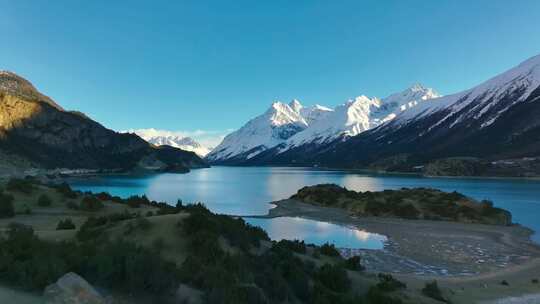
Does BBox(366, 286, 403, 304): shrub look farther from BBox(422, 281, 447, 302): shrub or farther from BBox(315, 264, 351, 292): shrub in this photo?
BBox(422, 281, 447, 302): shrub

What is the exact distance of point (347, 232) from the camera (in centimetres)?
4478

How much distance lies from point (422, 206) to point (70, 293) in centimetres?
5439

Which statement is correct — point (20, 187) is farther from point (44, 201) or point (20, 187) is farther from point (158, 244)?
point (158, 244)

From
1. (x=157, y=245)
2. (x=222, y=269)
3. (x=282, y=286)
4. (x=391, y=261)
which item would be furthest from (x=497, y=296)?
(x=157, y=245)

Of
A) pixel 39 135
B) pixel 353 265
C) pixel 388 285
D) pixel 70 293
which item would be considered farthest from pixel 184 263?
pixel 39 135

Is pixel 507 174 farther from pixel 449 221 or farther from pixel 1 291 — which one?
pixel 1 291

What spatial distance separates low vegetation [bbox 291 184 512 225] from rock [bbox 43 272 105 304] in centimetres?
5120

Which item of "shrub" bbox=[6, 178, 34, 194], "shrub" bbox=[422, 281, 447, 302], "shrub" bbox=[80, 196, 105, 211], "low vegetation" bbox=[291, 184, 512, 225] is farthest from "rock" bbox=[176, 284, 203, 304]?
"low vegetation" bbox=[291, 184, 512, 225]

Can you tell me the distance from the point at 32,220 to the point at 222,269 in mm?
18779

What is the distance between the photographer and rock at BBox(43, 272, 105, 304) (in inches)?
342

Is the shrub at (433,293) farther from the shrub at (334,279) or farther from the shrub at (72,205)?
the shrub at (72,205)

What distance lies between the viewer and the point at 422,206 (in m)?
56.6

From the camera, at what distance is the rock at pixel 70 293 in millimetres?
8695

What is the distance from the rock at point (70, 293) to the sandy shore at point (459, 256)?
17195mm
